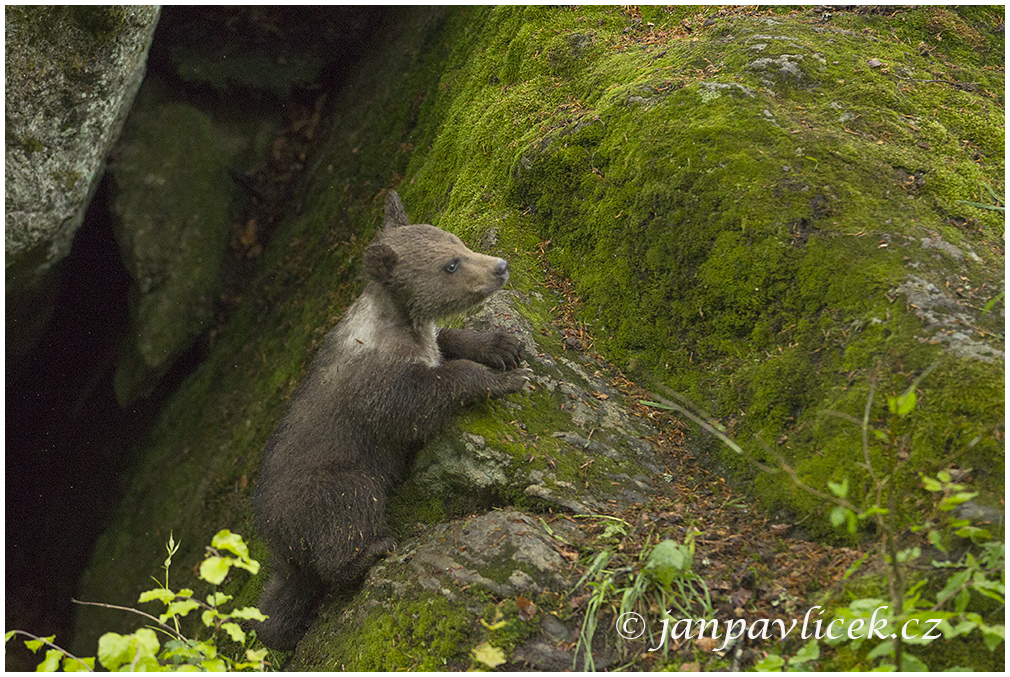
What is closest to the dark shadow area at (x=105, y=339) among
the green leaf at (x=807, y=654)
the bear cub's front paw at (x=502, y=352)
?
the bear cub's front paw at (x=502, y=352)

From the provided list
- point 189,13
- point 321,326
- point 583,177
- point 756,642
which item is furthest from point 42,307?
point 756,642

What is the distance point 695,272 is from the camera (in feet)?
18.7

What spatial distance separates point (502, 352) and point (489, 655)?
2300mm

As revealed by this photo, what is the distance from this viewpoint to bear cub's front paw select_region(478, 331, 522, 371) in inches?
231

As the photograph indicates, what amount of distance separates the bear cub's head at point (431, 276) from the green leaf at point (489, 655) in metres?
2.65

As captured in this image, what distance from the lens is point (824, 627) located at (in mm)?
4020

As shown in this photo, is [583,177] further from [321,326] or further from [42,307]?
[42,307]

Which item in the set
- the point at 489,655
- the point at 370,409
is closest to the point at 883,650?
the point at 489,655

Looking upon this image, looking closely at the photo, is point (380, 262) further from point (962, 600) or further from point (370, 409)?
point (962, 600)

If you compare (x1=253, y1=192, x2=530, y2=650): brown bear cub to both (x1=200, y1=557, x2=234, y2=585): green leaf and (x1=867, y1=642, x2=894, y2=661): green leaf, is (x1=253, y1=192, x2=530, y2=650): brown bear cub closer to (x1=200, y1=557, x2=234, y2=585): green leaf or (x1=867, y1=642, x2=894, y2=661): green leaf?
(x1=200, y1=557, x2=234, y2=585): green leaf

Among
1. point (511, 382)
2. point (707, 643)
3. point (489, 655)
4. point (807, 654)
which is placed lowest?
point (489, 655)

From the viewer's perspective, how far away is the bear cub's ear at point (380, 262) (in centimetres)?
602

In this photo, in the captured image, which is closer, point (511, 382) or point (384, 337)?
point (511, 382)

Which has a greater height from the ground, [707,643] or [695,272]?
[695,272]
